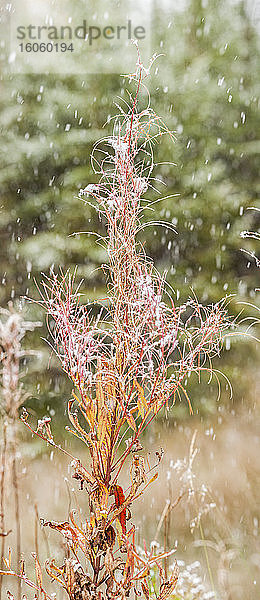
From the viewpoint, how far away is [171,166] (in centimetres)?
241

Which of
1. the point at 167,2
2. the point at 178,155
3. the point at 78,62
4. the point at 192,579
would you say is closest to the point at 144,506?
the point at 192,579

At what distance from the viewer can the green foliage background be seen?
2387 millimetres

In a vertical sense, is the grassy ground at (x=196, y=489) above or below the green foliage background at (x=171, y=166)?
below

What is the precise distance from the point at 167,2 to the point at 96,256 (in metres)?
1.00

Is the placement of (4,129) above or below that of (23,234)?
above

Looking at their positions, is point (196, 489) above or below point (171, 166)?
below

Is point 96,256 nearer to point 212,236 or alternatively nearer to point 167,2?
point 212,236

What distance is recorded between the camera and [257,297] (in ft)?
7.79

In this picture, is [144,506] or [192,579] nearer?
[192,579]

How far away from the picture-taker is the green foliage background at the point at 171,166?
2.39 meters

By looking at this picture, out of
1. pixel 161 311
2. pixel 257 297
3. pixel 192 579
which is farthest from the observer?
pixel 257 297

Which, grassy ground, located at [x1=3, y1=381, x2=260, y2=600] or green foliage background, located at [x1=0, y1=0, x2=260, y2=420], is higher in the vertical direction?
green foliage background, located at [x1=0, y1=0, x2=260, y2=420]

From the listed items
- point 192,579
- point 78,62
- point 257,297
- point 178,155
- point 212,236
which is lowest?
point 192,579

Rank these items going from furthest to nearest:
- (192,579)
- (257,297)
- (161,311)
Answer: (257,297) < (192,579) < (161,311)
